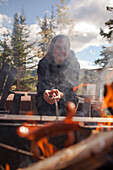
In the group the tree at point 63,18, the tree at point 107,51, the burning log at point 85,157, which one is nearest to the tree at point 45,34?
the tree at point 63,18

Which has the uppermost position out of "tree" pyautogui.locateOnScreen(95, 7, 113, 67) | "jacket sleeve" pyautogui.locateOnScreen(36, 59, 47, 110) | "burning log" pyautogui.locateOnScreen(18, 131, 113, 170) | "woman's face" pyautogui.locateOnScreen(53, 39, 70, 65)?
"tree" pyautogui.locateOnScreen(95, 7, 113, 67)

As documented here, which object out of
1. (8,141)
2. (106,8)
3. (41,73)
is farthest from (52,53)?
(106,8)

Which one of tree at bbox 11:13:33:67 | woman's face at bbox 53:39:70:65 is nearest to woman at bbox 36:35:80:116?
woman's face at bbox 53:39:70:65

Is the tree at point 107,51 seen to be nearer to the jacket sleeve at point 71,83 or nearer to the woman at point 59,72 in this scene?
the jacket sleeve at point 71,83

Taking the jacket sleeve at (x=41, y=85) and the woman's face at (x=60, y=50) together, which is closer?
the jacket sleeve at (x=41, y=85)

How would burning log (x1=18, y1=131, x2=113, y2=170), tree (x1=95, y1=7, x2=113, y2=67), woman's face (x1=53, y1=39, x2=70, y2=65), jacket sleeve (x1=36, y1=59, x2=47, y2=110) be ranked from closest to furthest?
burning log (x1=18, y1=131, x2=113, y2=170)
jacket sleeve (x1=36, y1=59, x2=47, y2=110)
woman's face (x1=53, y1=39, x2=70, y2=65)
tree (x1=95, y1=7, x2=113, y2=67)

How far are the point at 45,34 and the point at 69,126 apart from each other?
7.46m

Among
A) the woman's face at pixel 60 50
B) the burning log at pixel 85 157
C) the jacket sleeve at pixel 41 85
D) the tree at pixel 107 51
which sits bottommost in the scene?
the burning log at pixel 85 157

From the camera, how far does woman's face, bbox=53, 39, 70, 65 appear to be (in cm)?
235

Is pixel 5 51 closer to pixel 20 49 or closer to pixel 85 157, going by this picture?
pixel 20 49

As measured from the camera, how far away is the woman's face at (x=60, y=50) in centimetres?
235

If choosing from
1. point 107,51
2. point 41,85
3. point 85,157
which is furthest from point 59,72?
point 107,51

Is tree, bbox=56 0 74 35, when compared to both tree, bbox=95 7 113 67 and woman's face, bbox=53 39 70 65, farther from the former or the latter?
woman's face, bbox=53 39 70 65

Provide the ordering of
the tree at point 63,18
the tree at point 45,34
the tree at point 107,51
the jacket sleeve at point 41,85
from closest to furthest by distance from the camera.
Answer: the jacket sleeve at point 41,85 < the tree at point 63,18 < the tree at point 107,51 < the tree at point 45,34
